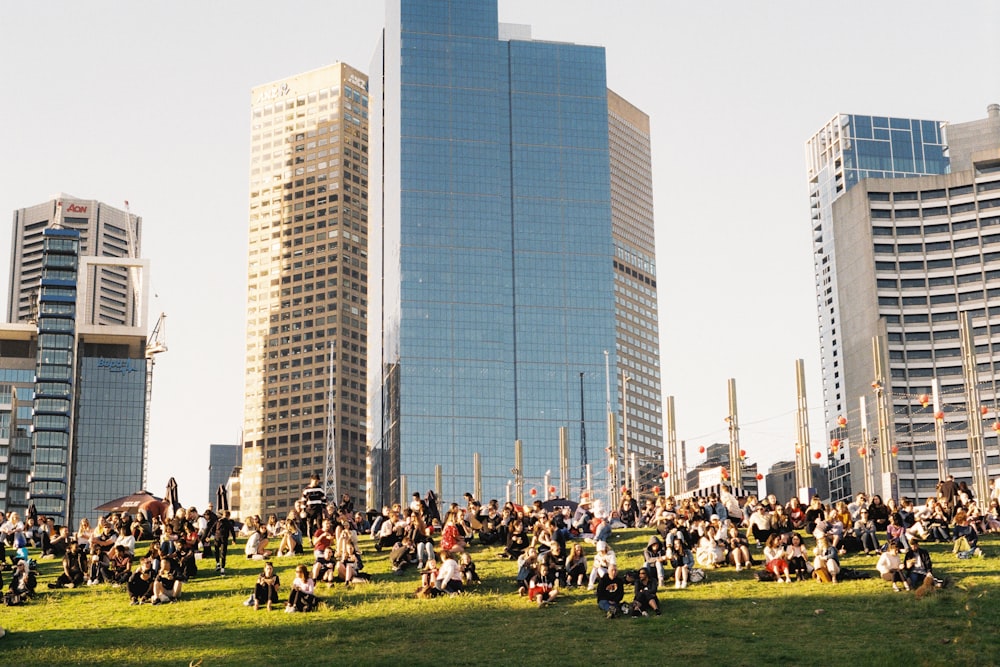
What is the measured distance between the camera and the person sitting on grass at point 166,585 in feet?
110

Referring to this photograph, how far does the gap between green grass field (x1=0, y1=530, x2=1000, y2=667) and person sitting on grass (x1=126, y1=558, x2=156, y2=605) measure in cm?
39

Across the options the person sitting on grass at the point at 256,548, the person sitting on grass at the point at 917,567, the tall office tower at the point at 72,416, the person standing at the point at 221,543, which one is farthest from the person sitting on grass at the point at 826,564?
the tall office tower at the point at 72,416

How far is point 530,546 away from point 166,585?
33.1 ft

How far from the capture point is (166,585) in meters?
33.7

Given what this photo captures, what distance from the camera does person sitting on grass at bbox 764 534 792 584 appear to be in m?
33.7

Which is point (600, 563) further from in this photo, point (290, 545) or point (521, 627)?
point (290, 545)

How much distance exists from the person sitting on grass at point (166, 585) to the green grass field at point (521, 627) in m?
0.47

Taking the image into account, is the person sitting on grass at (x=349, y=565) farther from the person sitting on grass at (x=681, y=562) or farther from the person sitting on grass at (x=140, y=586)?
the person sitting on grass at (x=681, y=562)

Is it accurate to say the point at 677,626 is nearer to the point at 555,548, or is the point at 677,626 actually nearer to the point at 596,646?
the point at 596,646

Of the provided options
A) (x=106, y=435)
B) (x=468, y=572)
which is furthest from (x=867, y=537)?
(x=106, y=435)

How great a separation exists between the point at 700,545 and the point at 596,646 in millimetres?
9433

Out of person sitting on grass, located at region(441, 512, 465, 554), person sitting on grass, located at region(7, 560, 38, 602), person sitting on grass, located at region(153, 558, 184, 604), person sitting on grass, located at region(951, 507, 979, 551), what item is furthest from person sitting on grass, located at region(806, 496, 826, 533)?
person sitting on grass, located at region(7, 560, 38, 602)

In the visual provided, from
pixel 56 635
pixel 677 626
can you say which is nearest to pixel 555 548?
pixel 677 626

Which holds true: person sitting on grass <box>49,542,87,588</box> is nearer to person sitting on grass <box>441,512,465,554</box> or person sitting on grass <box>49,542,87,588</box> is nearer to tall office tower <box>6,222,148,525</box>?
person sitting on grass <box>441,512,465,554</box>
